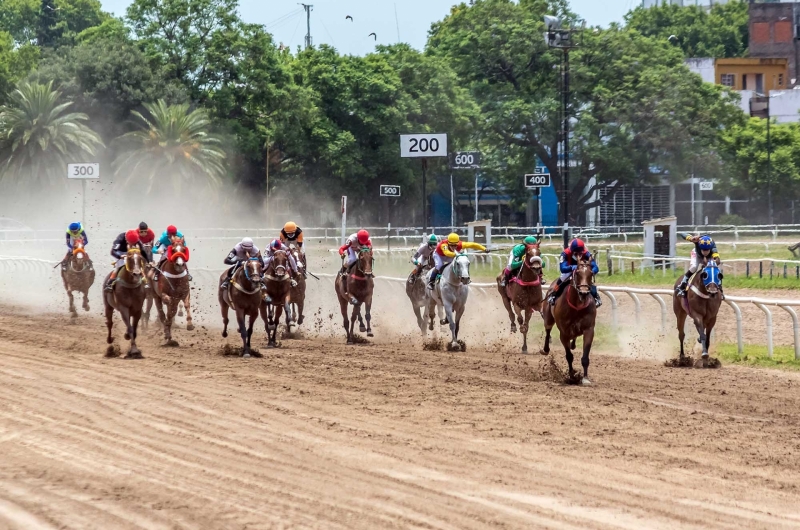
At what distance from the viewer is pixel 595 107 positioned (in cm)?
5241

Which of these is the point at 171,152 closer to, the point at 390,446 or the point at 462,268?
the point at 462,268

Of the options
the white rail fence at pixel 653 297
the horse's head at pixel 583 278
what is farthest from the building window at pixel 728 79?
the horse's head at pixel 583 278

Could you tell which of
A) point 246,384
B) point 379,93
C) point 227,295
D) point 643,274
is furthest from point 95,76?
point 246,384

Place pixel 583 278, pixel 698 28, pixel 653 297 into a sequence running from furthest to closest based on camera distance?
pixel 698 28 → pixel 653 297 → pixel 583 278

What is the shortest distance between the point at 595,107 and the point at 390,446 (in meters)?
44.8

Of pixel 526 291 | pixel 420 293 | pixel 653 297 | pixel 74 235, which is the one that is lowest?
pixel 653 297

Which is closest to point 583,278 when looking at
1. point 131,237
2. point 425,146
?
point 131,237

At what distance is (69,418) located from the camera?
10.5 meters

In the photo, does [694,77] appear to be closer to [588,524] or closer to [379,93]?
[379,93]

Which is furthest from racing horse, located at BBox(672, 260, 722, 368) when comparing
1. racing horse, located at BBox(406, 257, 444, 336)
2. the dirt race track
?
racing horse, located at BBox(406, 257, 444, 336)

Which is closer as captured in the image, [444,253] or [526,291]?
[526,291]

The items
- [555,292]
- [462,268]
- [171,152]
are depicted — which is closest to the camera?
[555,292]

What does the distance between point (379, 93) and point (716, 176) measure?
51.8ft

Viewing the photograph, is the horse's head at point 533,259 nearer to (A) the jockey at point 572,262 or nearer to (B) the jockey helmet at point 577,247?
(A) the jockey at point 572,262
